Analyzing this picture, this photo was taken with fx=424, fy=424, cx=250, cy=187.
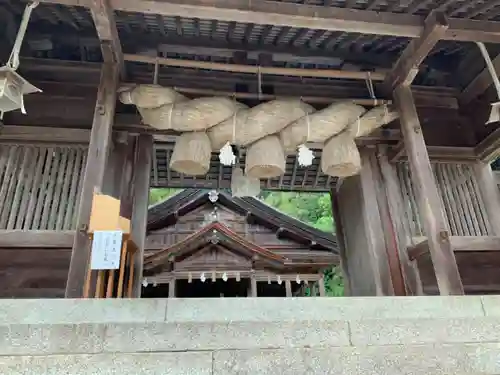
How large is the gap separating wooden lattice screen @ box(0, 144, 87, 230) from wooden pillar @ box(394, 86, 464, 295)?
10.7 ft

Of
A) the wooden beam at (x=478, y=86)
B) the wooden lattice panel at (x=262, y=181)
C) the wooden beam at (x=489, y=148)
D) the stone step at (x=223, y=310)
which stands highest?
the wooden beam at (x=478, y=86)

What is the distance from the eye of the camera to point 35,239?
12.9 ft

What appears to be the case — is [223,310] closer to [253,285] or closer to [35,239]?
[35,239]

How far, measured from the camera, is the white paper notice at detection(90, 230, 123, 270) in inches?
114

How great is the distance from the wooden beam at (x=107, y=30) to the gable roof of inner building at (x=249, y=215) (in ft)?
30.0

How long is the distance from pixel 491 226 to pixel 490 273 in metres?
0.52

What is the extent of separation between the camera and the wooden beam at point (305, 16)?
3535 mm

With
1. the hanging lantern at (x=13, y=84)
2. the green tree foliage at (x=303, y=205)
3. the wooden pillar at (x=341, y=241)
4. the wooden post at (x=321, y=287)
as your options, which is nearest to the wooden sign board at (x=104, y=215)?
the hanging lantern at (x=13, y=84)

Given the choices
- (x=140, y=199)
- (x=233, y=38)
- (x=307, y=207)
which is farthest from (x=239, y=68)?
(x=307, y=207)

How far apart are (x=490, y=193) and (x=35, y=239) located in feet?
16.0

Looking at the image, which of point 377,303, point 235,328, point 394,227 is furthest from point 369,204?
point 235,328

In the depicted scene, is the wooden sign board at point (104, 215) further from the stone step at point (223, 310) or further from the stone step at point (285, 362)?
the stone step at point (285, 362)

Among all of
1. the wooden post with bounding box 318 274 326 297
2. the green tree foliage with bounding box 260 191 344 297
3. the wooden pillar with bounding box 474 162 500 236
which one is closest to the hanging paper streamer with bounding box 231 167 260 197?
the wooden pillar with bounding box 474 162 500 236

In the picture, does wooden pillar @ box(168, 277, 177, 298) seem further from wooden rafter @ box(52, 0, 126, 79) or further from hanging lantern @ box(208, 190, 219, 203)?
wooden rafter @ box(52, 0, 126, 79)
